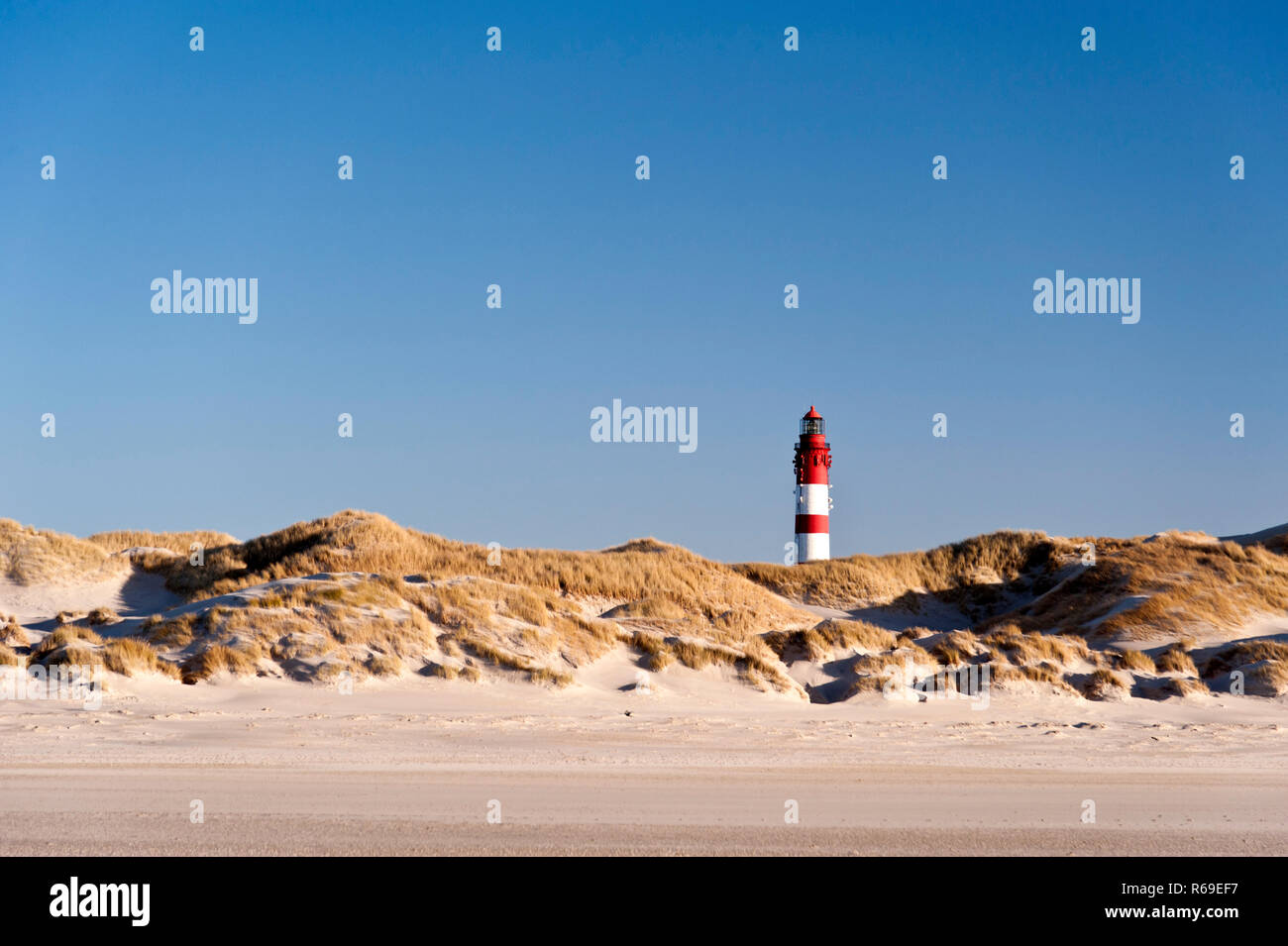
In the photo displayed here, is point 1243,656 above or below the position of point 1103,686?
above

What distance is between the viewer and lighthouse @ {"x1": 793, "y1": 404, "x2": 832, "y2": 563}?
40.1 metres

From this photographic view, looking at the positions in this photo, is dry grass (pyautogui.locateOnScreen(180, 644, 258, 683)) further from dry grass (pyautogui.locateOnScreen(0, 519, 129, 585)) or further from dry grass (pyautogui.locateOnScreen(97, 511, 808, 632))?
dry grass (pyautogui.locateOnScreen(0, 519, 129, 585))

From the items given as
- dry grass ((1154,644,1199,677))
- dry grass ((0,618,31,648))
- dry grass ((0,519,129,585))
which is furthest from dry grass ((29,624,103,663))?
dry grass ((1154,644,1199,677))

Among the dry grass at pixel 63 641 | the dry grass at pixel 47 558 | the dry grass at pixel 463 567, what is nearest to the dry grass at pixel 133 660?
the dry grass at pixel 63 641

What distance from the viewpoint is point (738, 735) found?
→ 13.0 meters

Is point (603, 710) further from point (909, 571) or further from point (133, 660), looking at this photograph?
point (909, 571)

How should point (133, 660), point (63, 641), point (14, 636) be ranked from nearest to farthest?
point (133, 660), point (63, 641), point (14, 636)

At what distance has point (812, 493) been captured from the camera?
4034 cm

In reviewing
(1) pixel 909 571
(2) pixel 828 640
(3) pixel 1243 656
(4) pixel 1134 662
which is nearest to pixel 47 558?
(2) pixel 828 640

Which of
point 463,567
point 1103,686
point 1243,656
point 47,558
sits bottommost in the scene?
point 1103,686

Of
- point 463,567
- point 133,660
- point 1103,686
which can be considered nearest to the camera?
point 133,660
